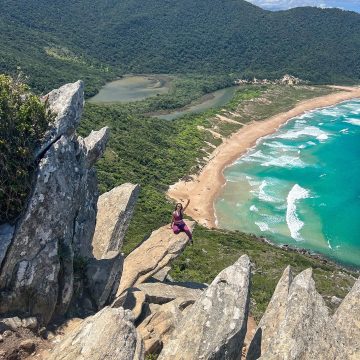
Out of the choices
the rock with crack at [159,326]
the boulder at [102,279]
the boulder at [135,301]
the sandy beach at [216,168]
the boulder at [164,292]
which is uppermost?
the boulder at [102,279]

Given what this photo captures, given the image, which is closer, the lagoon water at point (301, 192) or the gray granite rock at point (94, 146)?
the gray granite rock at point (94, 146)

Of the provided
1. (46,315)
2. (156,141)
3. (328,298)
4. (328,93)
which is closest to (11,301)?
(46,315)

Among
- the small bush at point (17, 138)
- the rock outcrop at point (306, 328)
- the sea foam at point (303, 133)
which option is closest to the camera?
the rock outcrop at point (306, 328)

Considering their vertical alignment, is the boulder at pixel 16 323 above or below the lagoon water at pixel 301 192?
above

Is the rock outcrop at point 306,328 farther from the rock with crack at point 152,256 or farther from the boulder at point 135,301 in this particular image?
the rock with crack at point 152,256

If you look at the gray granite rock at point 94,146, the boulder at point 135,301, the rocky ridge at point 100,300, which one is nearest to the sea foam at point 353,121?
the gray granite rock at point 94,146

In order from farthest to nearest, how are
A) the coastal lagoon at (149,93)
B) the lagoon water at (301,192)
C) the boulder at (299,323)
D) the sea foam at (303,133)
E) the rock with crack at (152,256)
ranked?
the coastal lagoon at (149,93) < the sea foam at (303,133) < the lagoon water at (301,192) < the rock with crack at (152,256) < the boulder at (299,323)
